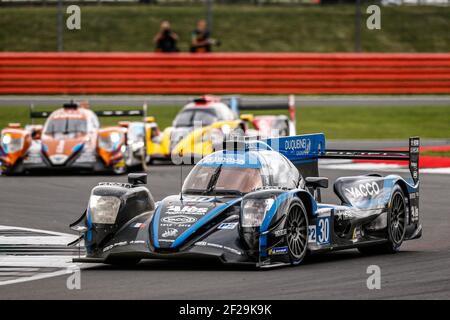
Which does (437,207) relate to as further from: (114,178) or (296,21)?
(296,21)

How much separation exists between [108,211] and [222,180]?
1173mm

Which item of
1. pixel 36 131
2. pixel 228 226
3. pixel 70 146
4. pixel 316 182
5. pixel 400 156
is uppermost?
pixel 36 131

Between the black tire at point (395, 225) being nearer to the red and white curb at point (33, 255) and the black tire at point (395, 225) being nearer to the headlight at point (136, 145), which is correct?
the red and white curb at point (33, 255)

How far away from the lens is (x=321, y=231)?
12555 mm

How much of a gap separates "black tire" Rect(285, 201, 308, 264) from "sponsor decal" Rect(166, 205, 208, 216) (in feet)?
2.65

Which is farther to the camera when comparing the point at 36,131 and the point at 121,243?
the point at 36,131

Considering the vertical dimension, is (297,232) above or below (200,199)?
below

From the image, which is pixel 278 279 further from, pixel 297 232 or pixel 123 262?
pixel 123 262

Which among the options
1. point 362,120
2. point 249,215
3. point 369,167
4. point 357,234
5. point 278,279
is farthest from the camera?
point 362,120

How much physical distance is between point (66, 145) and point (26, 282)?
12.7 metres

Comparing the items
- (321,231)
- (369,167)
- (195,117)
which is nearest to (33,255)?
(321,231)

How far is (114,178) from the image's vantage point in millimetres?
23188

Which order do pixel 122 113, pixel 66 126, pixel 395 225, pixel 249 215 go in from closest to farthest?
pixel 249 215, pixel 395 225, pixel 122 113, pixel 66 126
